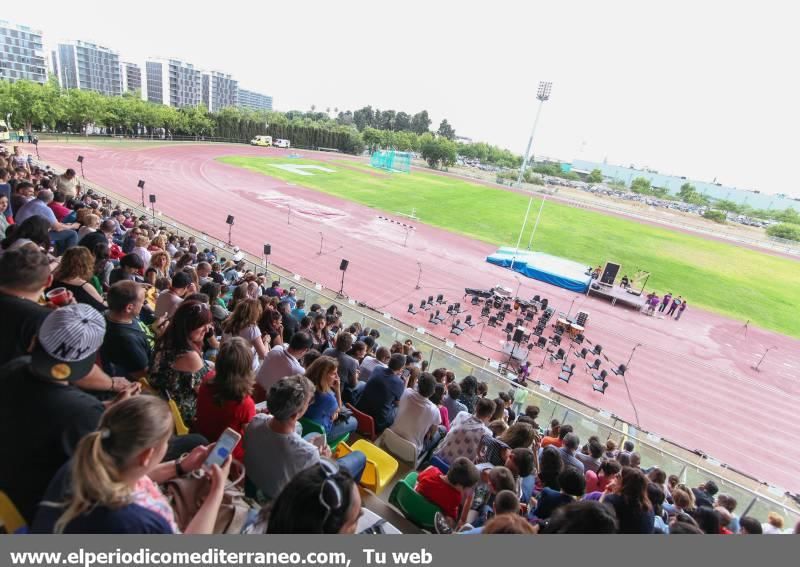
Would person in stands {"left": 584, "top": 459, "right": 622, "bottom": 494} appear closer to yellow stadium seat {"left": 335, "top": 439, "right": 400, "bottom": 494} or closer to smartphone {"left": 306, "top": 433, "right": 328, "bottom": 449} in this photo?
yellow stadium seat {"left": 335, "top": 439, "right": 400, "bottom": 494}

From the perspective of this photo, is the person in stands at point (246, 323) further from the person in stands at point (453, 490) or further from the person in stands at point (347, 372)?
the person in stands at point (453, 490)

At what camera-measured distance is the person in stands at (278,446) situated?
2.83 metres

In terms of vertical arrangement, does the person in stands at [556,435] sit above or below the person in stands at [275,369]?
below

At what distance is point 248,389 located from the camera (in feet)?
10.6

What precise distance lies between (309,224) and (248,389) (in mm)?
26906

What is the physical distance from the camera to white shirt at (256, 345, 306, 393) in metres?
4.72

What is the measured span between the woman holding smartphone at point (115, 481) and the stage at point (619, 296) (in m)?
25.8

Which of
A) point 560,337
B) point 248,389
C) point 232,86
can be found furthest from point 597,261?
point 232,86

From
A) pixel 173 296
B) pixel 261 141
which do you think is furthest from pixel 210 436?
pixel 261 141

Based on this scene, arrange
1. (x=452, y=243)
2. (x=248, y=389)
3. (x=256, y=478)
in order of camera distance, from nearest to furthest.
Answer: (x=256, y=478)
(x=248, y=389)
(x=452, y=243)

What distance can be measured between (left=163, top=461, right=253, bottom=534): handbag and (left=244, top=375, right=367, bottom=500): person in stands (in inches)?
10.8

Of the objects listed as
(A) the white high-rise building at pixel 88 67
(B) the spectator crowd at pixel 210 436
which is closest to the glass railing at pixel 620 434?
(B) the spectator crowd at pixel 210 436
